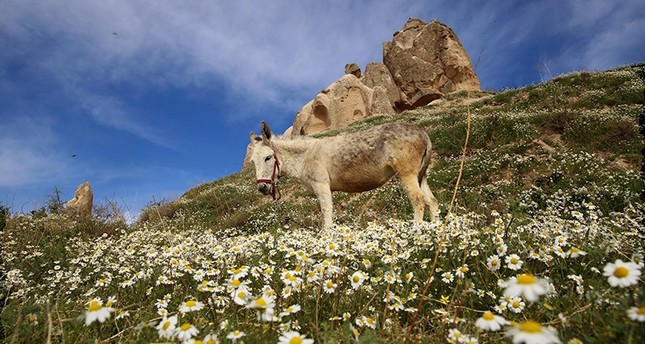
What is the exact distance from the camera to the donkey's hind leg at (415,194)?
7.53 metres

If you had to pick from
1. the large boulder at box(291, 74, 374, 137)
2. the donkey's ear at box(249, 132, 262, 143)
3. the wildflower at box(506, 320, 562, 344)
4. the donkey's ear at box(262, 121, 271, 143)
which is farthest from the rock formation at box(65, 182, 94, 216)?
the wildflower at box(506, 320, 562, 344)

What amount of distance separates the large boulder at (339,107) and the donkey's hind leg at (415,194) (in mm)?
41136

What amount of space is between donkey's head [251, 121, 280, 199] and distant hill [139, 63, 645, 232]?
1.21m

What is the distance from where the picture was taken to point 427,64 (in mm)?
61125

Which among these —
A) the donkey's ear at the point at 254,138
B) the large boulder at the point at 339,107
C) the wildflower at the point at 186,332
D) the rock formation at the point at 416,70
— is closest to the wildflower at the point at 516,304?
the wildflower at the point at 186,332

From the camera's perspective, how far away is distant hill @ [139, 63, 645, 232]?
10.1 m

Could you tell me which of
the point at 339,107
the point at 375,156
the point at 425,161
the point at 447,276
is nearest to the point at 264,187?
the point at 375,156

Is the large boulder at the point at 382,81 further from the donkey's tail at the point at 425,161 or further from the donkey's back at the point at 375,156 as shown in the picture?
the donkey's back at the point at 375,156

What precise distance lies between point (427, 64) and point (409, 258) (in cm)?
6305

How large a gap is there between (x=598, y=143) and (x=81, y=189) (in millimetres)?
34645

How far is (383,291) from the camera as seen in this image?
3.38 meters

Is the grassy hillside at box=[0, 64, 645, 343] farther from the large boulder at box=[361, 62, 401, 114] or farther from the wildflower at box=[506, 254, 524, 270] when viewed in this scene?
the large boulder at box=[361, 62, 401, 114]

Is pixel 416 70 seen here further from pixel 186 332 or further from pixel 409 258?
pixel 186 332

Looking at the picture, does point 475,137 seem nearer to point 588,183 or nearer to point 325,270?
point 588,183
